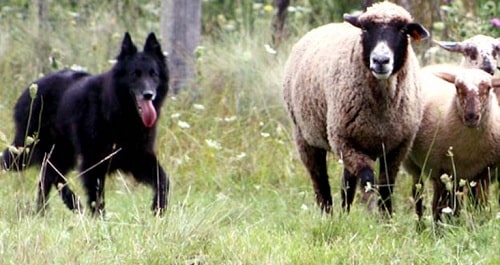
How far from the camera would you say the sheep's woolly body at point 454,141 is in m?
9.20

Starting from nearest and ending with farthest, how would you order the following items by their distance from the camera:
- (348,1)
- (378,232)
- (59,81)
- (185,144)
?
1. (378,232)
2. (59,81)
3. (185,144)
4. (348,1)

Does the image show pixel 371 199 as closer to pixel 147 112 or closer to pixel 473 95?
pixel 473 95

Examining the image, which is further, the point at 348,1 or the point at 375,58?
the point at 348,1

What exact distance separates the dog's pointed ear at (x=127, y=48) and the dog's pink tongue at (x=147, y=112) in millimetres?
428

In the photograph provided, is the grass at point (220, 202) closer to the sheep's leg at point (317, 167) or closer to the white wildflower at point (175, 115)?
the white wildflower at point (175, 115)

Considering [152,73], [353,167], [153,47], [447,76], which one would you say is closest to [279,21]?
[153,47]

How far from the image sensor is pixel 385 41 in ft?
28.5

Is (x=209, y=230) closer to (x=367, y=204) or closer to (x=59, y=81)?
(x=367, y=204)

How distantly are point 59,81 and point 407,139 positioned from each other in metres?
3.19

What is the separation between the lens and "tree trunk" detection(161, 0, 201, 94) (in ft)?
42.4

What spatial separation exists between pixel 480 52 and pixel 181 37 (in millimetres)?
3940

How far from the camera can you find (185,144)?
12.1 metres

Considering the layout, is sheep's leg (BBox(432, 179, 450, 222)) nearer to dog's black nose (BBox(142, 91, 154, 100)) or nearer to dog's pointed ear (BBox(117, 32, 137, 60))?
dog's black nose (BBox(142, 91, 154, 100))

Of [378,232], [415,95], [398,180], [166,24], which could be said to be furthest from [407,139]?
[166,24]
